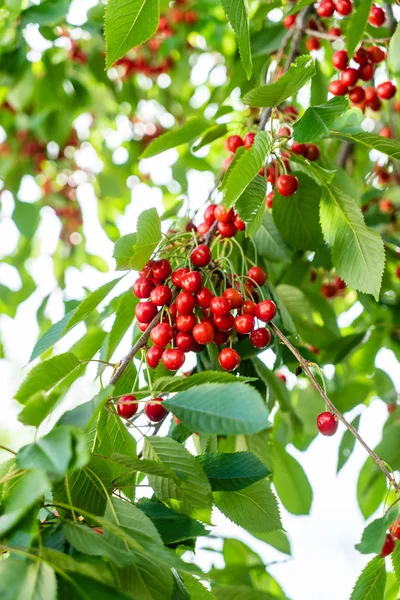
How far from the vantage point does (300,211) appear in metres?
1.17

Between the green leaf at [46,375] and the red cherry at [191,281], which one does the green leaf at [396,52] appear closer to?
the red cherry at [191,281]

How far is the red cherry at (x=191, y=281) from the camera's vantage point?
0.91 m

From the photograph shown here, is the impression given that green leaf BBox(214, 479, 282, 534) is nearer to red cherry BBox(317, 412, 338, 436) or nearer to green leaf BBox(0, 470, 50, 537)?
red cherry BBox(317, 412, 338, 436)

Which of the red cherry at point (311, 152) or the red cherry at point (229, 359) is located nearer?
the red cherry at point (229, 359)

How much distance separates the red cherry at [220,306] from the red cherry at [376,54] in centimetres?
65

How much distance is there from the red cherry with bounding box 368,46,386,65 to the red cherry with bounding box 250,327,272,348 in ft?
2.06

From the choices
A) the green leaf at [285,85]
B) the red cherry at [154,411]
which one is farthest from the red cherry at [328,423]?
the green leaf at [285,85]

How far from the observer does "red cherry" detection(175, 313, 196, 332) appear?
0.93 m

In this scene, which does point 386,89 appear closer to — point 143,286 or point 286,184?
point 286,184

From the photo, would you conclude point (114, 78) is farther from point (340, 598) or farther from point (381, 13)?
point (340, 598)

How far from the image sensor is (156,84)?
9.32 feet

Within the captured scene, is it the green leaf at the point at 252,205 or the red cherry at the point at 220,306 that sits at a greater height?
the green leaf at the point at 252,205

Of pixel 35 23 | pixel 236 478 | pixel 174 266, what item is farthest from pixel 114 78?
pixel 236 478

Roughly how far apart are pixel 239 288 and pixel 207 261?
10cm
